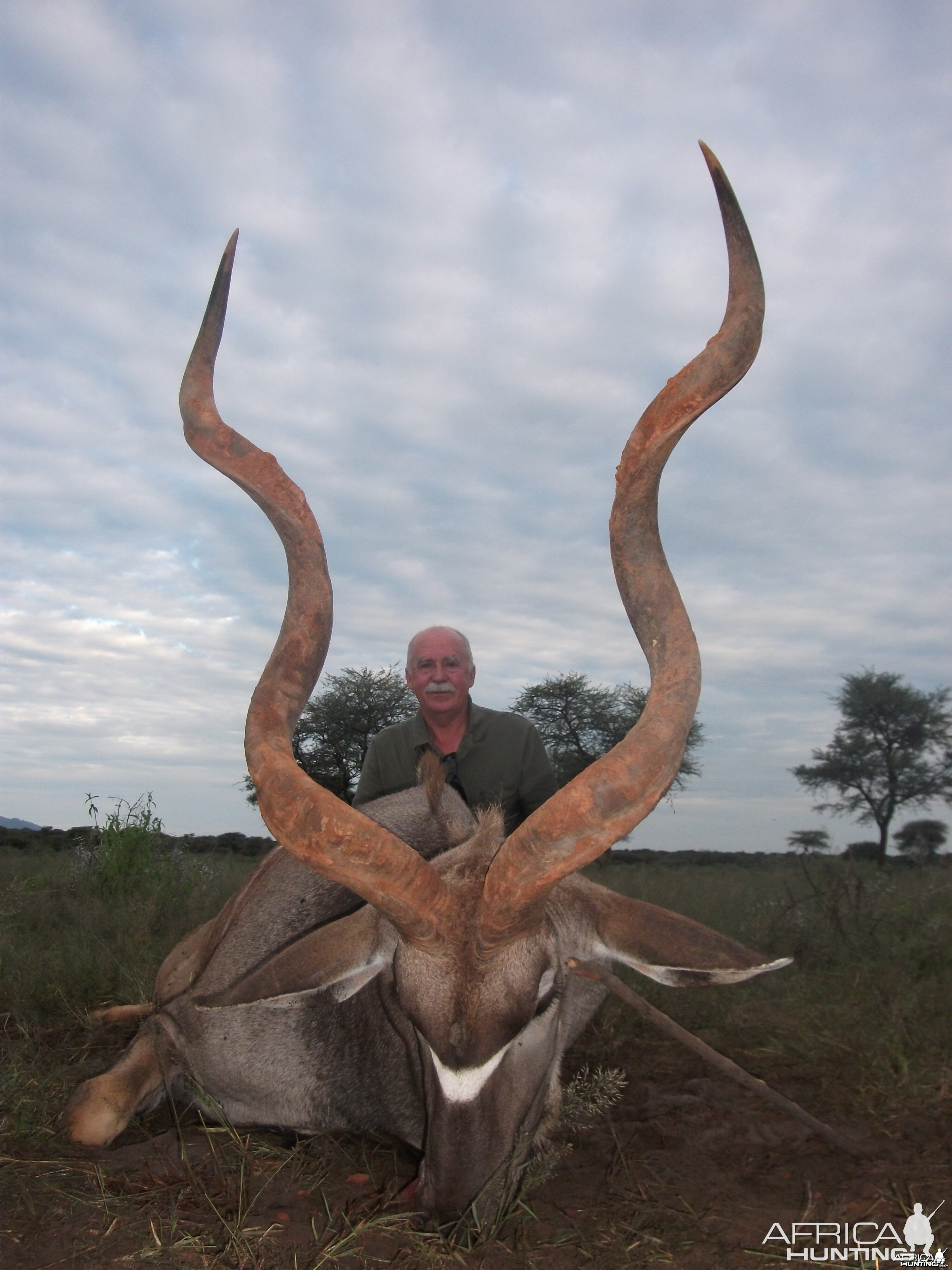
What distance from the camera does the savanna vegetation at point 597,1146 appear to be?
296 cm

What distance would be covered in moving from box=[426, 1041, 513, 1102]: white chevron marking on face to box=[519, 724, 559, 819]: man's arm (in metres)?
3.28

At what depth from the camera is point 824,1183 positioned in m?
3.55

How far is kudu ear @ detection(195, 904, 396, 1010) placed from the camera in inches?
128

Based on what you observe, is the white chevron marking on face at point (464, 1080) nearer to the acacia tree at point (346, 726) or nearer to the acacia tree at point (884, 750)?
the acacia tree at point (346, 726)

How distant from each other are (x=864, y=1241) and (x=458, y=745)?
381 centimetres

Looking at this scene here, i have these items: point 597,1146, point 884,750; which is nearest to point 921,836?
point 884,750

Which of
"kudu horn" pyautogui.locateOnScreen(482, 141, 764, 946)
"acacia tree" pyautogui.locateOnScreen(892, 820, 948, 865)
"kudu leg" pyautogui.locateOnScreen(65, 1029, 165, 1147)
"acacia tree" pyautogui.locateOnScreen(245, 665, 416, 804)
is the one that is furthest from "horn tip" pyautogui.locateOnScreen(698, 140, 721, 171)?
"acacia tree" pyautogui.locateOnScreen(892, 820, 948, 865)

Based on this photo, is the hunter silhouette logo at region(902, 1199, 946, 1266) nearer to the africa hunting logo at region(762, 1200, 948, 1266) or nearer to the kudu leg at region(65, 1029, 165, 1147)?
the africa hunting logo at region(762, 1200, 948, 1266)

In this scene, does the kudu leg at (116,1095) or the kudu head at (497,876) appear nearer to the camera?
the kudu head at (497,876)

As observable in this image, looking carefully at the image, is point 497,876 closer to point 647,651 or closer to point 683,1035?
point 647,651

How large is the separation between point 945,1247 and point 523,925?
159cm

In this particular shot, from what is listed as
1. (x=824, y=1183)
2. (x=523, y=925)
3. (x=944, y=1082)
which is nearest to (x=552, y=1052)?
(x=523, y=925)

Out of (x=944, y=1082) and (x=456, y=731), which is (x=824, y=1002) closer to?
(x=944, y=1082)

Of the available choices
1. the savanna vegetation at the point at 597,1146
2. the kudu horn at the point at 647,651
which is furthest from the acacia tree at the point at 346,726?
the kudu horn at the point at 647,651
